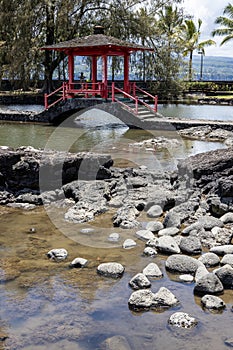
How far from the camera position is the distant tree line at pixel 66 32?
3128cm

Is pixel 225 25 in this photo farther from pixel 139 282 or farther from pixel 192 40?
pixel 139 282

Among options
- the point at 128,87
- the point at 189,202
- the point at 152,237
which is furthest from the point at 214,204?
the point at 128,87

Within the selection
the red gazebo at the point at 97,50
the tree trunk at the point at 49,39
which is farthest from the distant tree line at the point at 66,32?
the red gazebo at the point at 97,50

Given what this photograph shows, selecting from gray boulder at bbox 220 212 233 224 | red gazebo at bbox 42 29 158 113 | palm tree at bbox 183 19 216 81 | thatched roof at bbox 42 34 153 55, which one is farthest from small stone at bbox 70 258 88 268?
palm tree at bbox 183 19 216 81

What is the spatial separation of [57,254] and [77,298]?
1.42 metres

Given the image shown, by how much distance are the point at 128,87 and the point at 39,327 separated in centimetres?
2172

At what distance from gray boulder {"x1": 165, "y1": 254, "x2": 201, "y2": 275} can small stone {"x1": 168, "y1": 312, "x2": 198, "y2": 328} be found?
135cm

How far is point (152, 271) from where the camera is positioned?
721 cm

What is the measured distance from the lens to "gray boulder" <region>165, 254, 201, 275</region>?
7.27 metres

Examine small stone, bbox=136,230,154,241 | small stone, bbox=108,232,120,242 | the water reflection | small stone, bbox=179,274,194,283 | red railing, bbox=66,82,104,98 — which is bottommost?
small stone, bbox=108,232,120,242

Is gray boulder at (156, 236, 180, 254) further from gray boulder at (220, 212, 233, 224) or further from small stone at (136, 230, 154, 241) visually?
gray boulder at (220, 212, 233, 224)

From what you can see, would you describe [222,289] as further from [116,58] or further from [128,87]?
[116,58]

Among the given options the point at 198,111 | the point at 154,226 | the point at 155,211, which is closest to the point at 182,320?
the point at 154,226

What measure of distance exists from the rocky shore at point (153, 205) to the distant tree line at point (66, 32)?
→ 21275 millimetres
